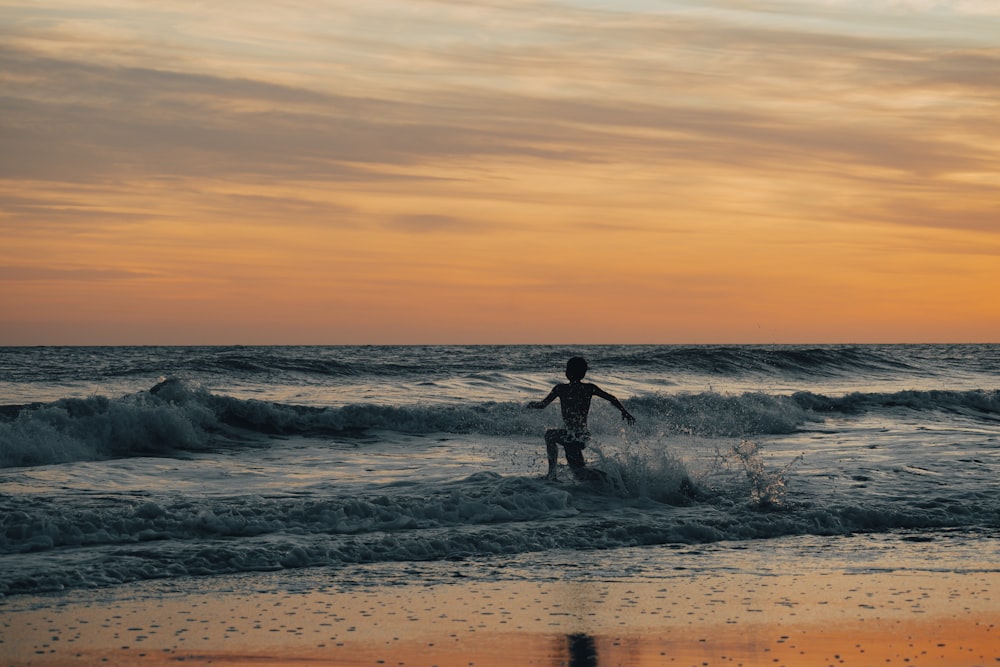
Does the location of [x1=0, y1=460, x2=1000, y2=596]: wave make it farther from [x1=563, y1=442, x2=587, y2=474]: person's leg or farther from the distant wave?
the distant wave

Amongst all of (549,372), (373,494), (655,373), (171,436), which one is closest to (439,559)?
(373,494)

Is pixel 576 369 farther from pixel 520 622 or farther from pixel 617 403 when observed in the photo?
pixel 520 622

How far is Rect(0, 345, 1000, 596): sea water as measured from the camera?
9.37 metres

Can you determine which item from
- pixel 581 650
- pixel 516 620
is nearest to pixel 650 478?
pixel 516 620

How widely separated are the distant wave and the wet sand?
9532 mm

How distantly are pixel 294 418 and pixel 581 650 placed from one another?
52.2 ft

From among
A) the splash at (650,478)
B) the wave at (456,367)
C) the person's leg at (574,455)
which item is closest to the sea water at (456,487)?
the splash at (650,478)

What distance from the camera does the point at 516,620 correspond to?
23.4ft

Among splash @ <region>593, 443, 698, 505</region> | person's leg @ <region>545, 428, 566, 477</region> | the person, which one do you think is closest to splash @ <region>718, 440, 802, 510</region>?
splash @ <region>593, 443, 698, 505</region>

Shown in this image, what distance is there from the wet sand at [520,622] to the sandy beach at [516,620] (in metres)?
0.02

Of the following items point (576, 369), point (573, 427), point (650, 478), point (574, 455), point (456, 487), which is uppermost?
point (576, 369)

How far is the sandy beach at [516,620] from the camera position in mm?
6316

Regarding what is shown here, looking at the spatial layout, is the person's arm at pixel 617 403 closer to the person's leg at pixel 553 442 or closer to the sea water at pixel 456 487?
the person's leg at pixel 553 442

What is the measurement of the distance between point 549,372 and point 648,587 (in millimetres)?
28061
